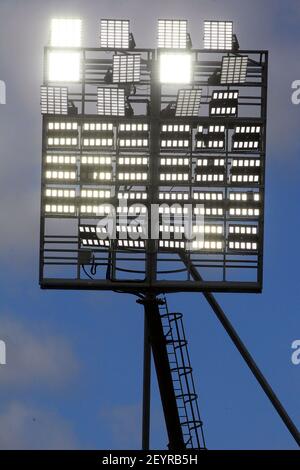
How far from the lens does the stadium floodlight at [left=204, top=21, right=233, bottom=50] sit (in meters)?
43.2

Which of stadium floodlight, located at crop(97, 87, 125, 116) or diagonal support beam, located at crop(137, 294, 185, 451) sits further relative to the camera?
diagonal support beam, located at crop(137, 294, 185, 451)

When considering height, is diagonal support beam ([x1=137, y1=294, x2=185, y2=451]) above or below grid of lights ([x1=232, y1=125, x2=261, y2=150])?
below

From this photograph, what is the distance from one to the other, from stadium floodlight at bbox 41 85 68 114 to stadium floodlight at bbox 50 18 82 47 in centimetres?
124

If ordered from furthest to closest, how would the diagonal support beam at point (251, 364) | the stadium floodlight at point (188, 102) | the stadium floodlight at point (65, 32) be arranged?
the diagonal support beam at point (251, 364) < the stadium floodlight at point (65, 32) < the stadium floodlight at point (188, 102)

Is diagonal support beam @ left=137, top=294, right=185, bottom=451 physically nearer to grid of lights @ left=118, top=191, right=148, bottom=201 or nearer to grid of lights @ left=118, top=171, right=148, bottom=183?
grid of lights @ left=118, top=191, right=148, bottom=201

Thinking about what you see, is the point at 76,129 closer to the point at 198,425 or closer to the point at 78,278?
the point at 78,278

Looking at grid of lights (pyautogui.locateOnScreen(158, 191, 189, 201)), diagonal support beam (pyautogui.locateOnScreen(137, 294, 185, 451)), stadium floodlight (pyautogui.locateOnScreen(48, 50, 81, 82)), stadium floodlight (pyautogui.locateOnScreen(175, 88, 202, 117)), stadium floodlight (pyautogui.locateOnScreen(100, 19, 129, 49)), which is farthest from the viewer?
diagonal support beam (pyautogui.locateOnScreen(137, 294, 185, 451))

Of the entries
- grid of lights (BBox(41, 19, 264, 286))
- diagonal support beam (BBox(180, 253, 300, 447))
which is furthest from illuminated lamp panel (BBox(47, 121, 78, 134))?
diagonal support beam (BBox(180, 253, 300, 447))

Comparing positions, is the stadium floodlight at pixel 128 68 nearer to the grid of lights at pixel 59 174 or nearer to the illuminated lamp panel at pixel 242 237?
the grid of lights at pixel 59 174

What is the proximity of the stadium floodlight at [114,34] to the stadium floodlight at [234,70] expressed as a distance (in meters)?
2.60

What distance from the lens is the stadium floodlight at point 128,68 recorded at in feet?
141

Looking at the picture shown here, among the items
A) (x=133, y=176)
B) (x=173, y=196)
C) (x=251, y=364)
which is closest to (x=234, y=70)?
(x=173, y=196)

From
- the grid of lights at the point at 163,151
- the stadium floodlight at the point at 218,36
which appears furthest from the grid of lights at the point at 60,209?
the stadium floodlight at the point at 218,36
